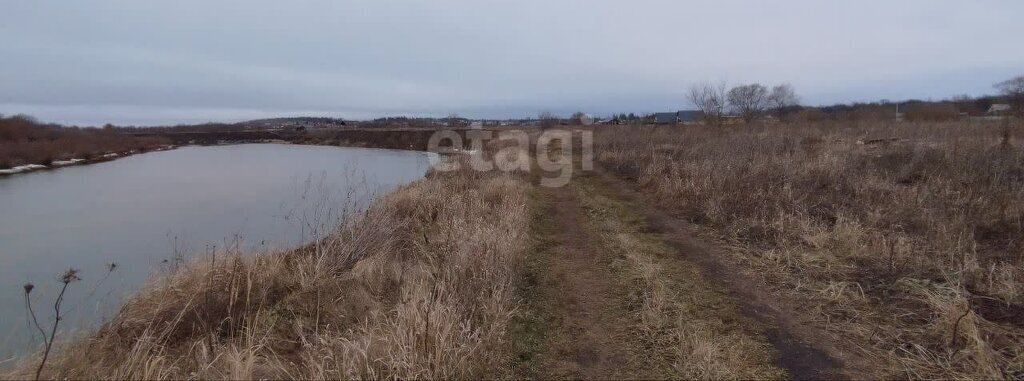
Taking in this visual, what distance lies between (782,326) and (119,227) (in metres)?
12.2

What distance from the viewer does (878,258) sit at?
16.3 ft

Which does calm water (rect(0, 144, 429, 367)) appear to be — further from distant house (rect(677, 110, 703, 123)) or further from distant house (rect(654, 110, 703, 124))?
distant house (rect(654, 110, 703, 124))

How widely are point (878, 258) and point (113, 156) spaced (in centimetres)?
4665

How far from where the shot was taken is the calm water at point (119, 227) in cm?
594

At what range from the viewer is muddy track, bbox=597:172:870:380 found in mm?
3107

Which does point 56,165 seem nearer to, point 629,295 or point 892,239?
point 629,295

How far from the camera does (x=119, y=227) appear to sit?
34.2 ft

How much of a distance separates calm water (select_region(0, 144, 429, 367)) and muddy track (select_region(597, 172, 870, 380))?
16.3ft

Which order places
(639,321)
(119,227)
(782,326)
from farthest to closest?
(119,227), (639,321), (782,326)

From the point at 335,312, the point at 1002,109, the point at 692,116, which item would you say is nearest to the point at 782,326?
the point at 335,312

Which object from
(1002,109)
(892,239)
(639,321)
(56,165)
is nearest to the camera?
(639,321)

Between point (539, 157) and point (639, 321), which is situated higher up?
point (539, 157)

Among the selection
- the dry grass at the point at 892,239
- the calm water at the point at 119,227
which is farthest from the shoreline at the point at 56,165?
the dry grass at the point at 892,239

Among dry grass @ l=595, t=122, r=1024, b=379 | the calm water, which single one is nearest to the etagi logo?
the calm water
